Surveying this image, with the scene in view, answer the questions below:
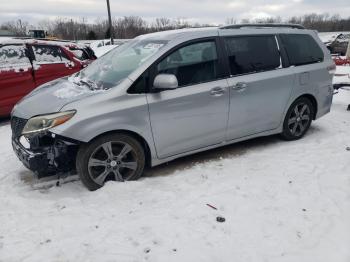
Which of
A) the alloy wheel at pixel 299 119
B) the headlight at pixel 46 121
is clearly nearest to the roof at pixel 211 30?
the alloy wheel at pixel 299 119

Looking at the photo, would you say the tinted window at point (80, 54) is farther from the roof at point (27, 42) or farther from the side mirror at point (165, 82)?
the side mirror at point (165, 82)

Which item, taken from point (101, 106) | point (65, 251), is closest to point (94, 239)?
point (65, 251)

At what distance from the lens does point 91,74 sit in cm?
462

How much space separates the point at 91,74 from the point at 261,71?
89.6 inches

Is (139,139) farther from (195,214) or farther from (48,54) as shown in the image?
(48,54)

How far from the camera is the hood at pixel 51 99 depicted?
3.79 m

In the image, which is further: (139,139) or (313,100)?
(313,100)

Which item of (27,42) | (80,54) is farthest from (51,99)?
(80,54)

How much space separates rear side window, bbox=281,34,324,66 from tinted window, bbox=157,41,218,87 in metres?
1.39

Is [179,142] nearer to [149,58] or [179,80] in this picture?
[179,80]

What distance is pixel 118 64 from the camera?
14.7 ft

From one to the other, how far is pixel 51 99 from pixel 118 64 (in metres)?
0.98

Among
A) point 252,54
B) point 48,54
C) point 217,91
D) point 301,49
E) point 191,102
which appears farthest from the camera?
point 48,54

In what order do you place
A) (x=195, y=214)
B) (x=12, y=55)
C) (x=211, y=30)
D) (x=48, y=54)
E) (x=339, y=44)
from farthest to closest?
(x=339, y=44), (x=48, y=54), (x=12, y=55), (x=211, y=30), (x=195, y=214)
